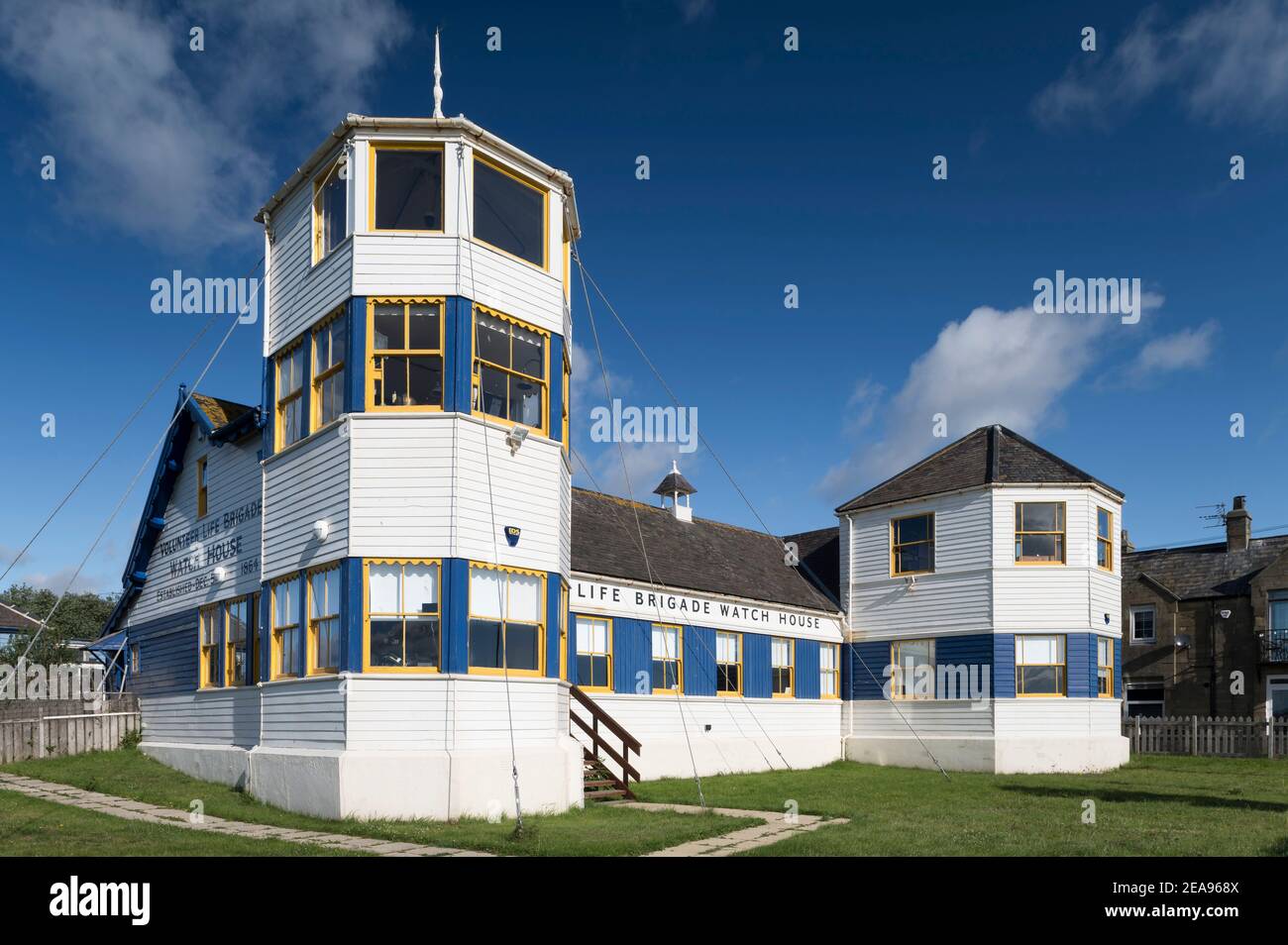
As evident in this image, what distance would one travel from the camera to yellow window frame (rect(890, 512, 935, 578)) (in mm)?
28828

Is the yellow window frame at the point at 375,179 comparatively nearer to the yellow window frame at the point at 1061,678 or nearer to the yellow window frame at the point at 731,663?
the yellow window frame at the point at 731,663

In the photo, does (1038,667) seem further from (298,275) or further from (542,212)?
(298,275)

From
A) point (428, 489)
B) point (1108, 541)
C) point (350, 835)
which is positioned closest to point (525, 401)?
point (428, 489)

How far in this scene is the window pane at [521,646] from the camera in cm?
1631

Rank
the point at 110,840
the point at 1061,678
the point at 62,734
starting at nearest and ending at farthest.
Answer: the point at 110,840 < the point at 62,734 < the point at 1061,678

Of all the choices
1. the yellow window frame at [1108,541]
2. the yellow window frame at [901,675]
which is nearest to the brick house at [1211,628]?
the yellow window frame at [1108,541]

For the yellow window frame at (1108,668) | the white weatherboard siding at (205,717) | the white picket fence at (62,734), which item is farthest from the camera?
the yellow window frame at (1108,668)

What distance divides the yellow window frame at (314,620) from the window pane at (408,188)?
5.42m

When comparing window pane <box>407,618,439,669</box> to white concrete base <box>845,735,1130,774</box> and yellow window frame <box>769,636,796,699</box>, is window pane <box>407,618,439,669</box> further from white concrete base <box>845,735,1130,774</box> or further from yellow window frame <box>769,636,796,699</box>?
white concrete base <box>845,735,1130,774</box>

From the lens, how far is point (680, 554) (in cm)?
2769

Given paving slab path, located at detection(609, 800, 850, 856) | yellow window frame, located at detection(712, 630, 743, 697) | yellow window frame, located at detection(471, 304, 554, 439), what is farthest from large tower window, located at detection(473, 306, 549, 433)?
yellow window frame, located at detection(712, 630, 743, 697)

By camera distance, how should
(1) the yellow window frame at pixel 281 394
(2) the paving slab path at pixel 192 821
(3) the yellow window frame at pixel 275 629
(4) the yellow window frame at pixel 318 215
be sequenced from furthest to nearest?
(1) the yellow window frame at pixel 281 394
(4) the yellow window frame at pixel 318 215
(3) the yellow window frame at pixel 275 629
(2) the paving slab path at pixel 192 821

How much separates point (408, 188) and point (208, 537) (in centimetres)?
955

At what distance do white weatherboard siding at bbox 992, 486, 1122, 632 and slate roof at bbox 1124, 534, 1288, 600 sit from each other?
15.1 meters
